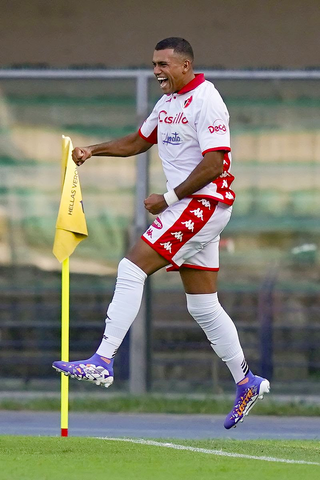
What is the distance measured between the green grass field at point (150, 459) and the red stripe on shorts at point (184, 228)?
3.50ft

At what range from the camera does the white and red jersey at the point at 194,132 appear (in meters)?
6.22

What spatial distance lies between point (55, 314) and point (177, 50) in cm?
463

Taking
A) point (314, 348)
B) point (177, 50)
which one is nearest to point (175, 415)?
point (314, 348)

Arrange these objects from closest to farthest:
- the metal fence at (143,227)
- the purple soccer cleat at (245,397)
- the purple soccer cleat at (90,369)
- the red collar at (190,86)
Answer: the purple soccer cleat at (90,369) → the red collar at (190,86) → the purple soccer cleat at (245,397) → the metal fence at (143,227)

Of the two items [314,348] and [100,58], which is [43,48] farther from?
[314,348]

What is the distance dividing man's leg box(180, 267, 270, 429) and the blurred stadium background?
3505 millimetres

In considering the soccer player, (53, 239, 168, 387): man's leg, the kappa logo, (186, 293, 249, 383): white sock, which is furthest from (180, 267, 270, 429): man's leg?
the kappa logo

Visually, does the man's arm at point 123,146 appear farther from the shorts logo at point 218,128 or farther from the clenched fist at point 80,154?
the shorts logo at point 218,128

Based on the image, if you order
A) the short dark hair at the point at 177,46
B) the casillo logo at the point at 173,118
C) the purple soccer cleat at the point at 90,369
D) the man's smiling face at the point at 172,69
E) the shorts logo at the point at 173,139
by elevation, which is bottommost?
the purple soccer cleat at the point at 90,369

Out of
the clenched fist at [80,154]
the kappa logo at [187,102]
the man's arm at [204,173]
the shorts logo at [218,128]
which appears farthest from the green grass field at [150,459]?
the kappa logo at [187,102]

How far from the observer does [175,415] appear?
385 inches

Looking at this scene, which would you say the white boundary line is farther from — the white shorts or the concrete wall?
the concrete wall

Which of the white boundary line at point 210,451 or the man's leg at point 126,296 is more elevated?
the man's leg at point 126,296

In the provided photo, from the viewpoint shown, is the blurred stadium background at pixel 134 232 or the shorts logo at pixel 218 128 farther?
the blurred stadium background at pixel 134 232
